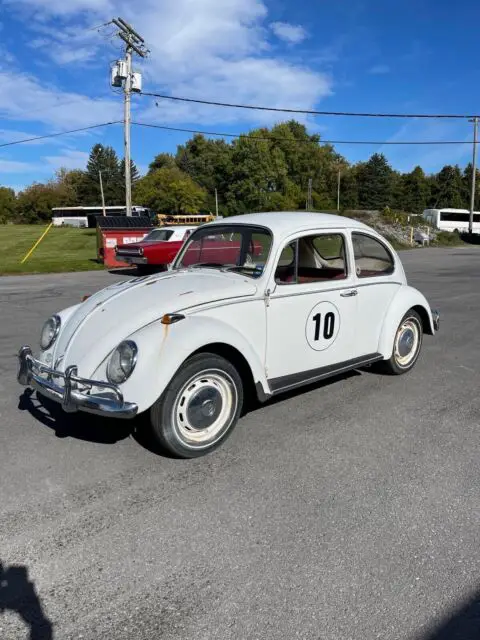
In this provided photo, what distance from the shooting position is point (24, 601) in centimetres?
233

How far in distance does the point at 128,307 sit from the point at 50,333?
2.71 ft

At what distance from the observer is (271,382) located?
166 inches

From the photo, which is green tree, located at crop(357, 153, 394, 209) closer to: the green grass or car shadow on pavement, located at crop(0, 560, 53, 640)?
the green grass

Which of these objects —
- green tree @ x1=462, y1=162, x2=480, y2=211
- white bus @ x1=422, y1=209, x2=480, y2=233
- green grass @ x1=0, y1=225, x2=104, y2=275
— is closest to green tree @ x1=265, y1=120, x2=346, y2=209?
green tree @ x1=462, y1=162, x2=480, y2=211

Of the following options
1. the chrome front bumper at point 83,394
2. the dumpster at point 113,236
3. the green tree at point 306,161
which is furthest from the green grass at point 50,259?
the green tree at point 306,161

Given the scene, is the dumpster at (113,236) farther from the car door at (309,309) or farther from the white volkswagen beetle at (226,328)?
the car door at (309,309)

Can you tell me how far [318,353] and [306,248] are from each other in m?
1.01

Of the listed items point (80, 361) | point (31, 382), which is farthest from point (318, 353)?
point (31, 382)

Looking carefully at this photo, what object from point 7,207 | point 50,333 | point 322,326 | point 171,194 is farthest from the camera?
point 7,207

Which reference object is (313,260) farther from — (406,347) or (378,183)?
(378,183)

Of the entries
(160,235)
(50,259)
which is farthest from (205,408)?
Answer: (50,259)

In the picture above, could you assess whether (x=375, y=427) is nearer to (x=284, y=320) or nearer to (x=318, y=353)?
(x=318, y=353)

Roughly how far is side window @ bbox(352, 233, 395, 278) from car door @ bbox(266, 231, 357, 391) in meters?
0.17

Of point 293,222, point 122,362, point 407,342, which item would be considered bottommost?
point 407,342
